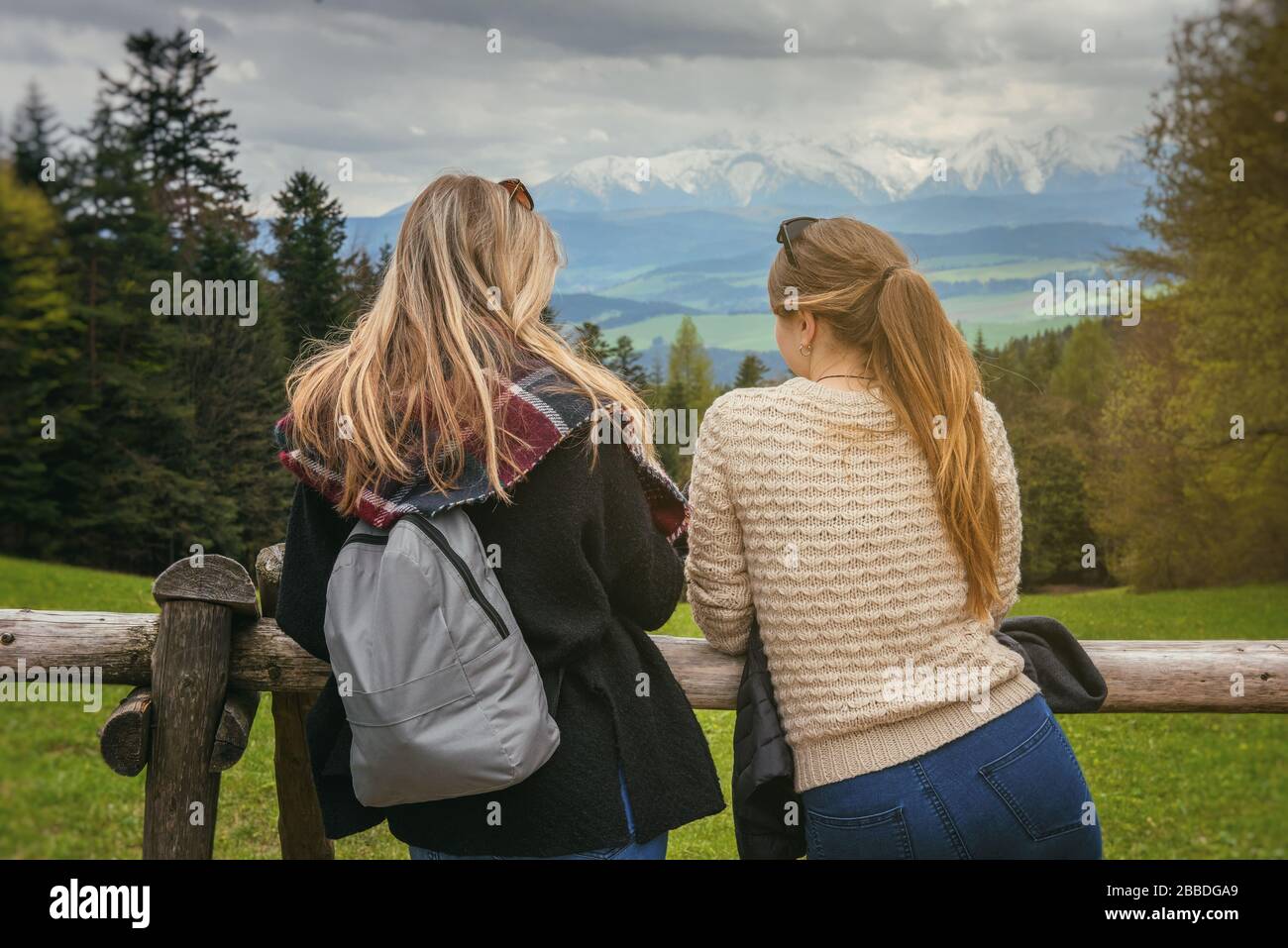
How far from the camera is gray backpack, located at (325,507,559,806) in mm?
2002

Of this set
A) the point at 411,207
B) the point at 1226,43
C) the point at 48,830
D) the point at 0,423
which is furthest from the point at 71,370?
the point at 411,207

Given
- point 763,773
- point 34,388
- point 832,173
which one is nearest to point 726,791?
point 763,773

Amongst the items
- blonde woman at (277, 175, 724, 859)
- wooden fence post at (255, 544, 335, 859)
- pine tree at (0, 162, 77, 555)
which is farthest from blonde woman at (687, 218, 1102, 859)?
pine tree at (0, 162, 77, 555)

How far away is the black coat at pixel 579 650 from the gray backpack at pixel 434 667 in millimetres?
93

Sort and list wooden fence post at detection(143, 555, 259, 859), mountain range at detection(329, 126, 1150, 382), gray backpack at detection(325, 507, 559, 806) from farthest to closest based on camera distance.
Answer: mountain range at detection(329, 126, 1150, 382) → wooden fence post at detection(143, 555, 259, 859) → gray backpack at detection(325, 507, 559, 806)

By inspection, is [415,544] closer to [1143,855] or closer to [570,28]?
[1143,855]

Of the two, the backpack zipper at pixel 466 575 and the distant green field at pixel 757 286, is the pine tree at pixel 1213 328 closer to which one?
the backpack zipper at pixel 466 575

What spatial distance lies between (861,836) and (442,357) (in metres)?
1.28

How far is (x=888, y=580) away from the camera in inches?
87.0

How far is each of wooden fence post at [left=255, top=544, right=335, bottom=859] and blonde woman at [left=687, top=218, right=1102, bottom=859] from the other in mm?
1801

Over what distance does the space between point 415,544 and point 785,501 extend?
752 millimetres

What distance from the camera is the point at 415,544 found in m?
2.02

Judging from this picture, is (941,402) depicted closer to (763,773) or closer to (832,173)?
(763,773)

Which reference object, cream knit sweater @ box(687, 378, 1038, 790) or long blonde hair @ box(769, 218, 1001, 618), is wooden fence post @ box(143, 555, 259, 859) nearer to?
cream knit sweater @ box(687, 378, 1038, 790)
